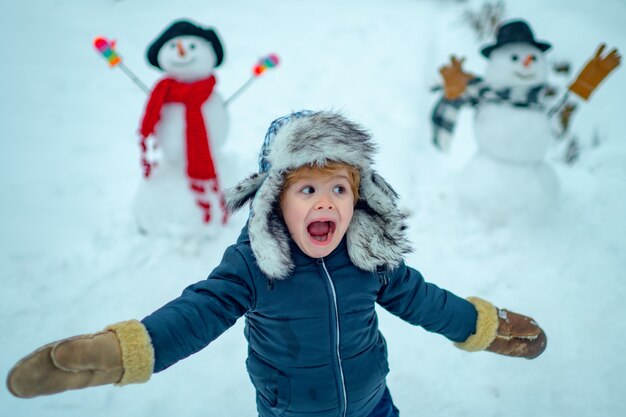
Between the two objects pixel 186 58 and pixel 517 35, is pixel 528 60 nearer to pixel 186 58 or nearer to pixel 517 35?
pixel 517 35

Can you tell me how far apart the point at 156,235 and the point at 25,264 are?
714 mm

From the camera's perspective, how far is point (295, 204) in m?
1.19

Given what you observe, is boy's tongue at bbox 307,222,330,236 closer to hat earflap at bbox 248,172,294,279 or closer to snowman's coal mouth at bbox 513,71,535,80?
hat earflap at bbox 248,172,294,279

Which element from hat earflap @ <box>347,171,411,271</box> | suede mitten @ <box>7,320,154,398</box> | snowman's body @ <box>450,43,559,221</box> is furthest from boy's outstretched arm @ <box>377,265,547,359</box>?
snowman's body @ <box>450,43,559,221</box>

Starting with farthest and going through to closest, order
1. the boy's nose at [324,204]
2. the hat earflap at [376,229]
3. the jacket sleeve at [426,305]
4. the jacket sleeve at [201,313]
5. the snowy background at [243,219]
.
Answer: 1. the snowy background at [243,219]
2. the jacket sleeve at [426,305]
3. the hat earflap at [376,229]
4. the boy's nose at [324,204]
5. the jacket sleeve at [201,313]

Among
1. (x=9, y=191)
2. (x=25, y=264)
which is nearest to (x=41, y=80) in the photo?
(x=9, y=191)

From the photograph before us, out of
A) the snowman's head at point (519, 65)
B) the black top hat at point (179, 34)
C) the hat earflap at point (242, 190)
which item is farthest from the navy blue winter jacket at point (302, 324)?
the snowman's head at point (519, 65)

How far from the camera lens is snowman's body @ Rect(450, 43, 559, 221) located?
253 cm

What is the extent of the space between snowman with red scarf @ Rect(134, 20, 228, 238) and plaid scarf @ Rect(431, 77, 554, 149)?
148 cm

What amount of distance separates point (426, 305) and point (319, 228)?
1.52 ft

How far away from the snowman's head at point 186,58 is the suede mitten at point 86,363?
1.90 meters

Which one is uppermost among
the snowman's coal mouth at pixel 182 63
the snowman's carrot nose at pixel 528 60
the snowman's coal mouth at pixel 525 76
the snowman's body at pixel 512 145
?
the snowman's coal mouth at pixel 182 63

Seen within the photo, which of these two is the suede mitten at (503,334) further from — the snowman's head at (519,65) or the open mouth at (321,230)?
the snowman's head at (519,65)

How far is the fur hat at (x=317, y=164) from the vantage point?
1176 millimetres
